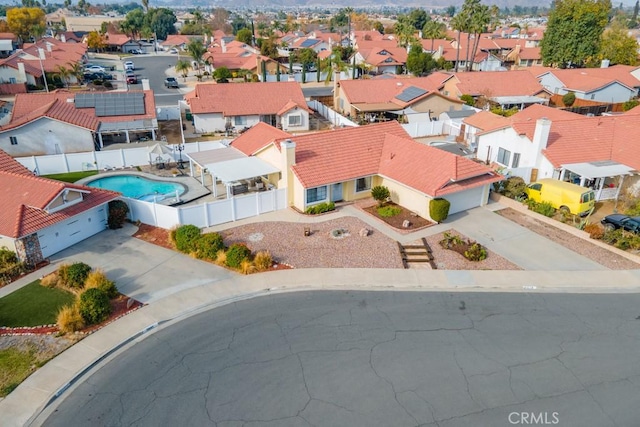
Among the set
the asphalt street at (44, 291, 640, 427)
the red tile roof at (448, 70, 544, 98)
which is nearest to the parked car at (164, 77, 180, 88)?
the red tile roof at (448, 70, 544, 98)

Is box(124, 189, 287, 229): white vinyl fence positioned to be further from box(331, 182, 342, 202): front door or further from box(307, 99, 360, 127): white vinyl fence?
box(307, 99, 360, 127): white vinyl fence

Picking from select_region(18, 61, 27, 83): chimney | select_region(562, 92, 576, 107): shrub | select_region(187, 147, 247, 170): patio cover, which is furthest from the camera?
select_region(18, 61, 27, 83): chimney

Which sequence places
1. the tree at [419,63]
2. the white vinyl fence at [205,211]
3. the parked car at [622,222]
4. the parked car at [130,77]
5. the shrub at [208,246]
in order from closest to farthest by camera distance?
the shrub at [208,246] < the parked car at [622,222] < the white vinyl fence at [205,211] < the parked car at [130,77] < the tree at [419,63]

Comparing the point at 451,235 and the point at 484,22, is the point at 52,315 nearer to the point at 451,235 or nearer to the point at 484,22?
the point at 451,235

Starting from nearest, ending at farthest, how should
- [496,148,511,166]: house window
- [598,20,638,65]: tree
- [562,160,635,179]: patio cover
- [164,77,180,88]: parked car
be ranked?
[562,160,635,179]: patio cover < [496,148,511,166]: house window < [164,77,180,88]: parked car < [598,20,638,65]: tree

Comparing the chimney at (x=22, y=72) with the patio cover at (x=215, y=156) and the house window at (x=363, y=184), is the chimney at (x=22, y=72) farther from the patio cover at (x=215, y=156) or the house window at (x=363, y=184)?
the house window at (x=363, y=184)

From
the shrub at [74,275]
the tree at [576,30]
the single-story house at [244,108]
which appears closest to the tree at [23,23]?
the single-story house at [244,108]

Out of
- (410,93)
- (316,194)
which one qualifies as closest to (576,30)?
(410,93)
